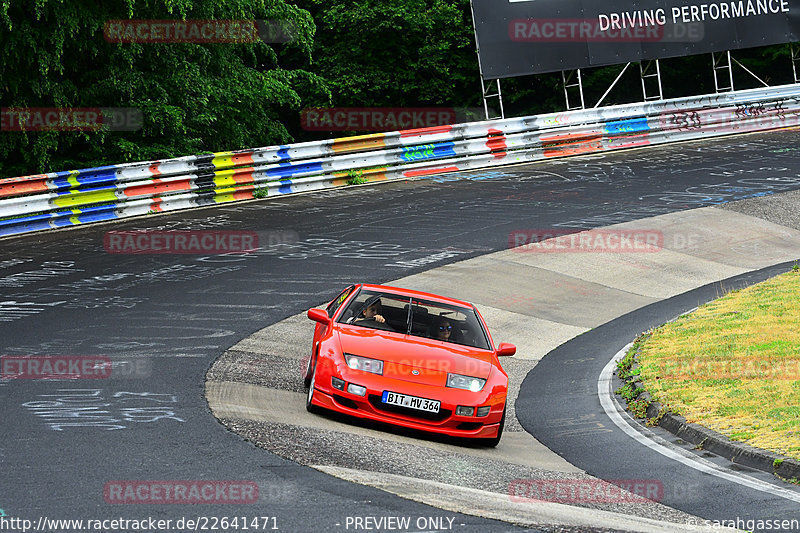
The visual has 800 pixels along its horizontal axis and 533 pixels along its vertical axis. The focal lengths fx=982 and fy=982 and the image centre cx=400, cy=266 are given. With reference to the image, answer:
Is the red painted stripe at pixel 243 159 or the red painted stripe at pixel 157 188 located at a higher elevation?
the red painted stripe at pixel 243 159

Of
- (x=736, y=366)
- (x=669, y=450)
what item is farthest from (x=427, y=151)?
(x=669, y=450)

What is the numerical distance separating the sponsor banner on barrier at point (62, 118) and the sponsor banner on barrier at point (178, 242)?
168 inches

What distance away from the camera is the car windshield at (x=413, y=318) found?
994 centimetres

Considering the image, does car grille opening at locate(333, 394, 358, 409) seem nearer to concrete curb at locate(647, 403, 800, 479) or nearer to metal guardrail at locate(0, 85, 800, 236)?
concrete curb at locate(647, 403, 800, 479)

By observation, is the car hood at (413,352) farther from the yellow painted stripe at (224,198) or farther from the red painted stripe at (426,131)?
the red painted stripe at (426,131)

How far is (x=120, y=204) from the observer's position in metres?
19.7

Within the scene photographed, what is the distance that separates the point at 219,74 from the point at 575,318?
12930 mm

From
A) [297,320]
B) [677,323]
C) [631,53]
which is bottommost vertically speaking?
[677,323]

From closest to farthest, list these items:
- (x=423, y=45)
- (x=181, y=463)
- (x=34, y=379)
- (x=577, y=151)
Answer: (x=181, y=463) < (x=34, y=379) < (x=577, y=151) < (x=423, y=45)

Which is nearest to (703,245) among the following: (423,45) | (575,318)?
(575,318)

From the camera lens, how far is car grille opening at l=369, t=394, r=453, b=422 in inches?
349

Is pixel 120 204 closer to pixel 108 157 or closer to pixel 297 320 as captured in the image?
pixel 108 157

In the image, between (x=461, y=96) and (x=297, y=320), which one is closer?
(x=297, y=320)

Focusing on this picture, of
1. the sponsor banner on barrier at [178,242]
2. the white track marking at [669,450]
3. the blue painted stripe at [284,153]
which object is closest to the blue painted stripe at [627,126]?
the blue painted stripe at [284,153]
